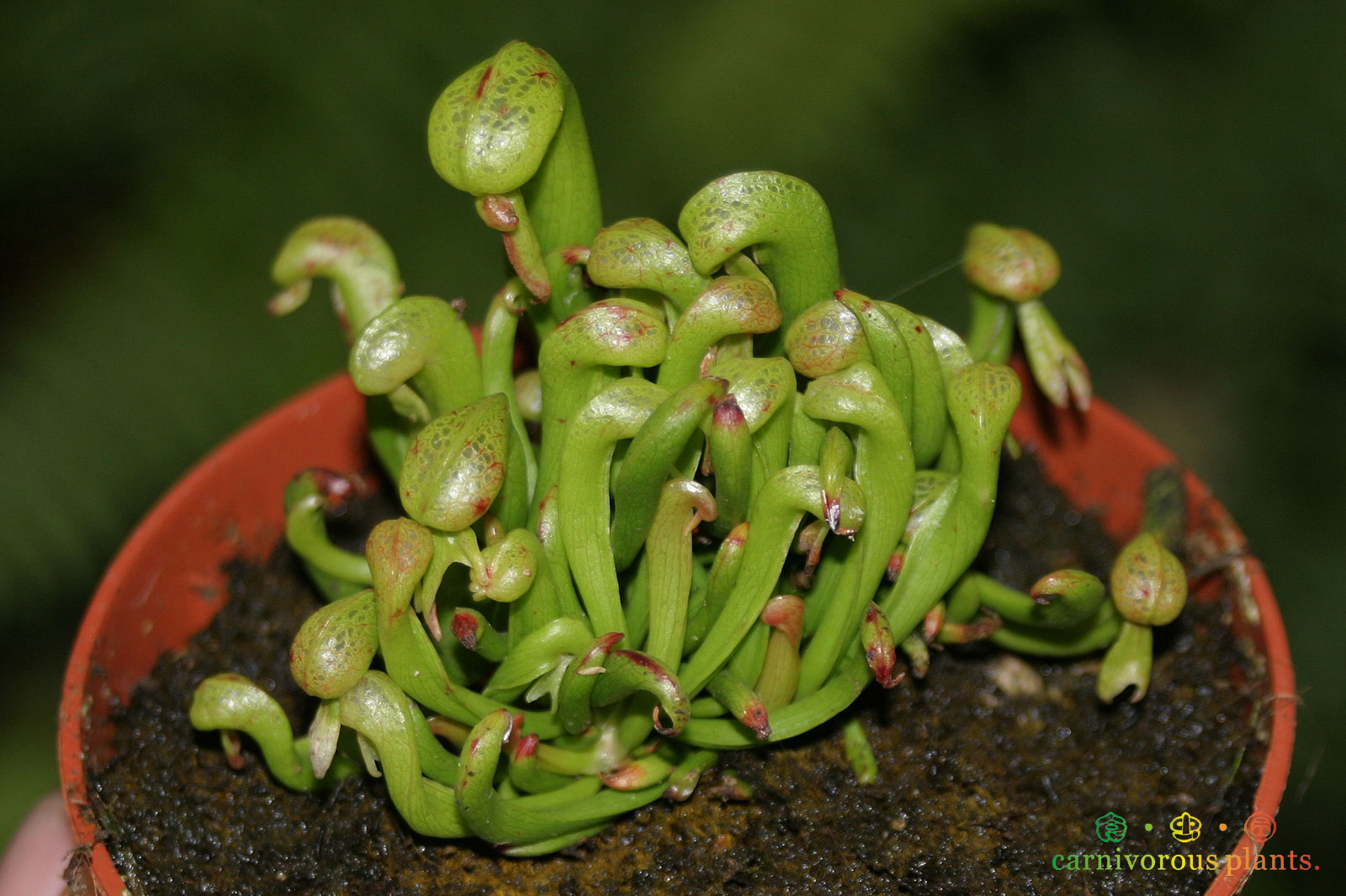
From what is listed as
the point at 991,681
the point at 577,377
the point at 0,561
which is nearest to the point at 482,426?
the point at 577,377

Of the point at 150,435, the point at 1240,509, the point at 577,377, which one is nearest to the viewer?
the point at 577,377

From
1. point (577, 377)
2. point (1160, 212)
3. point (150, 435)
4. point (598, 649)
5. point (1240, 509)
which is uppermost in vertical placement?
point (577, 377)

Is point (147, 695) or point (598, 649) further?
point (147, 695)

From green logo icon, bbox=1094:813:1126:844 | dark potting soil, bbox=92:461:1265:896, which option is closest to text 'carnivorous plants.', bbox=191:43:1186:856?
dark potting soil, bbox=92:461:1265:896

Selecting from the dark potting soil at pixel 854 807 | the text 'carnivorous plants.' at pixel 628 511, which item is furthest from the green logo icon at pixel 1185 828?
the text 'carnivorous plants.' at pixel 628 511

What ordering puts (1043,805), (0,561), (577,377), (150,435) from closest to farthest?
(577,377), (1043,805), (0,561), (150,435)

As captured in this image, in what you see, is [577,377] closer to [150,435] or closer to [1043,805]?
[1043,805]
